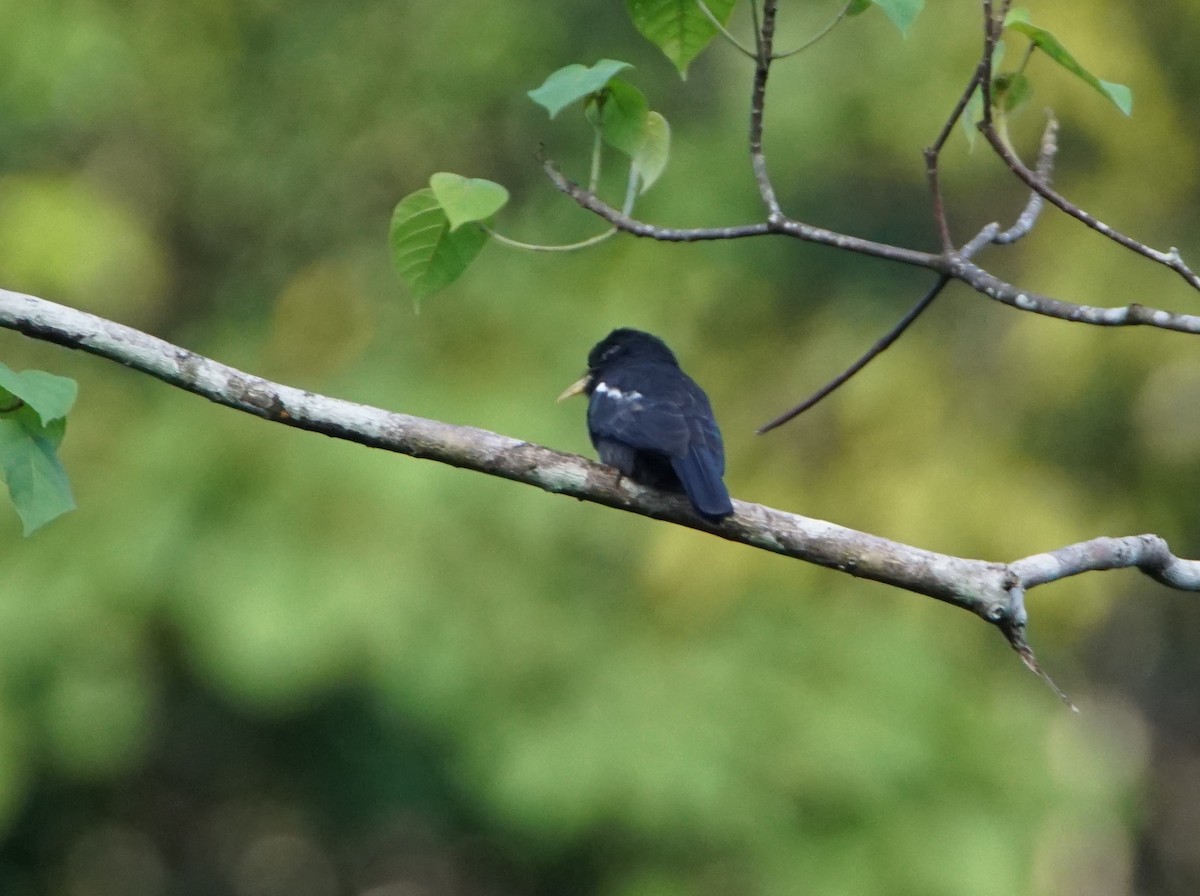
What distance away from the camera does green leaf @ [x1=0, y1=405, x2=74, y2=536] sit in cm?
230

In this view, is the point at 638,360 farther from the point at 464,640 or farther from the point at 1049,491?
the point at 1049,491

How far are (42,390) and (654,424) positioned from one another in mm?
1853

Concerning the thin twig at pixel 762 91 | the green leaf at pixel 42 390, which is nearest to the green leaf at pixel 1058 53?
the thin twig at pixel 762 91

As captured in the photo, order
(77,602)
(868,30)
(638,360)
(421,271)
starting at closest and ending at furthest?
(421,271) → (638,360) → (77,602) → (868,30)

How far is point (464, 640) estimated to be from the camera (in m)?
6.62

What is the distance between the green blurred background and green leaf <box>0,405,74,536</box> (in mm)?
3835

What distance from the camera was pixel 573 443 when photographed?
6.42m

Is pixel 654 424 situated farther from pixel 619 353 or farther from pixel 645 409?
pixel 619 353

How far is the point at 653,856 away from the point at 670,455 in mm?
3955

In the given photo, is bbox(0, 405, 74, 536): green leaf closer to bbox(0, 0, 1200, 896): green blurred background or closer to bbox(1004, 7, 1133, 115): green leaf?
bbox(1004, 7, 1133, 115): green leaf

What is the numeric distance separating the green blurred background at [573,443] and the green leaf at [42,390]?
4.03 m

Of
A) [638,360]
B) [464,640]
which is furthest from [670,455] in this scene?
[464,640]

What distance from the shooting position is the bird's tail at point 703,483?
319 cm

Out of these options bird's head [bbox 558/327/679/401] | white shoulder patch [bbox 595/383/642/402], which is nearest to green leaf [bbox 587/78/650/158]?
white shoulder patch [bbox 595/383/642/402]
